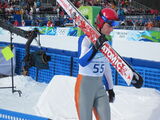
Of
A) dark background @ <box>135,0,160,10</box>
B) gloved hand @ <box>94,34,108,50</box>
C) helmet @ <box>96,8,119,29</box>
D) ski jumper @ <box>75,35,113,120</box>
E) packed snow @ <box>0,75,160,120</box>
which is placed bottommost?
packed snow @ <box>0,75,160,120</box>

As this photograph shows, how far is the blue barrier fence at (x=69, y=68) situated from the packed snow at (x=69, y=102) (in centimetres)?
62

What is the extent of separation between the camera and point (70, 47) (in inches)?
269

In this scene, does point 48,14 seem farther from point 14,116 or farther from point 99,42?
point 99,42

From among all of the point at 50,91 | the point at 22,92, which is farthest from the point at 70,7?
the point at 22,92

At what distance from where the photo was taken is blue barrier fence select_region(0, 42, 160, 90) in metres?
5.17

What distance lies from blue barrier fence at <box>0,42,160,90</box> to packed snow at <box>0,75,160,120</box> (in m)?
0.62

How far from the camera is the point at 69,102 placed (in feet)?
15.9

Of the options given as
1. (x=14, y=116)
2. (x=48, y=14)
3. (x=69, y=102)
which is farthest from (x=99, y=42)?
(x=48, y=14)

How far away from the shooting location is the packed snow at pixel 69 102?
419 cm

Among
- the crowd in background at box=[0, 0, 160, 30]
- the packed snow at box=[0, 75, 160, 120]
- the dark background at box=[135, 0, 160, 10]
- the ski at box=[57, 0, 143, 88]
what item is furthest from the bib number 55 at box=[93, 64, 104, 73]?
the dark background at box=[135, 0, 160, 10]

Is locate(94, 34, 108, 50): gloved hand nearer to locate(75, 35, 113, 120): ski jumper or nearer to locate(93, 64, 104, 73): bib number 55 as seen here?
locate(75, 35, 113, 120): ski jumper

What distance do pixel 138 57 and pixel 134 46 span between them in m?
0.25

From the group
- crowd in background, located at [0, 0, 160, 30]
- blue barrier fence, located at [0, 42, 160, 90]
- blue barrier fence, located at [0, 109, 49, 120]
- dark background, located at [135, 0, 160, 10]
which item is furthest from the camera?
dark background, located at [135, 0, 160, 10]

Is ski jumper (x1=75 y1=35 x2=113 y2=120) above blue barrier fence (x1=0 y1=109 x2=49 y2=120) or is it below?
above
